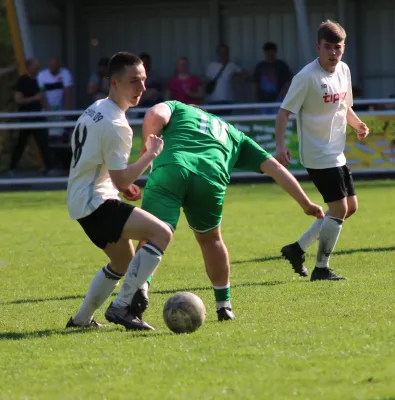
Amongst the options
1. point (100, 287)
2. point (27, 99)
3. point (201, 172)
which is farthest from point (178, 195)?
point (27, 99)

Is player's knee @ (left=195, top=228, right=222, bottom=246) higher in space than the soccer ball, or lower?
higher

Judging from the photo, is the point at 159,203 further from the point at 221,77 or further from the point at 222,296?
the point at 221,77

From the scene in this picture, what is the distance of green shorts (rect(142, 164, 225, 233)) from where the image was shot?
726 centimetres

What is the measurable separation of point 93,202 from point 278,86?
15.2m

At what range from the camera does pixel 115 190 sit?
7156mm

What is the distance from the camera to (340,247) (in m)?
11.8

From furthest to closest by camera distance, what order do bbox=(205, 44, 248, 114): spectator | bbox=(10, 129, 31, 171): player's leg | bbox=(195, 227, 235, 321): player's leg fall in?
bbox=(205, 44, 248, 114): spectator, bbox=(10, 129, 31, 171): player's leg, bbox=(195, 227, 235, 321): player's leg

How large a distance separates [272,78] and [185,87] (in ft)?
5.57

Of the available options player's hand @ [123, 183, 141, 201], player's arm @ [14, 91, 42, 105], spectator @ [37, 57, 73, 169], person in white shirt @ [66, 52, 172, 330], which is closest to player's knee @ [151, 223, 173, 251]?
person in white shirt @ [66, 52, 172, 330]

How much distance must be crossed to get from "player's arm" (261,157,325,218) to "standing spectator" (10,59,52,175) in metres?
13.6

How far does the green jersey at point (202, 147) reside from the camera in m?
7.34

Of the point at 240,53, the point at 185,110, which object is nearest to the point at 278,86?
the point at 240,53

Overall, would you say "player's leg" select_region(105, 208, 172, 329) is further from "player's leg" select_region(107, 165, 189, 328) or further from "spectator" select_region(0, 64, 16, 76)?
"spectator" select_region(0, 64, 16, 76)

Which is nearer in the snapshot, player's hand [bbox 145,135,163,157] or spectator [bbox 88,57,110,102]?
player's hand [bbox 145,135,163,157]
